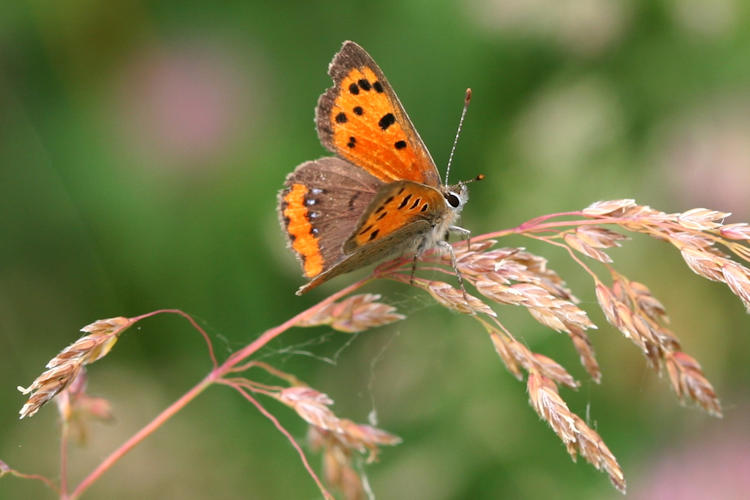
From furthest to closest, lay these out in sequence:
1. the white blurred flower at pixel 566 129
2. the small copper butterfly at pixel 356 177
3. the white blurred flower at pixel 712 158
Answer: the white blurred flower at pixel 566 129, the white blurred flower at pixel 712 158, the small copper butterfly at pixel 356 177

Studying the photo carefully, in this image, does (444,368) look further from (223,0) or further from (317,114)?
(223,0)

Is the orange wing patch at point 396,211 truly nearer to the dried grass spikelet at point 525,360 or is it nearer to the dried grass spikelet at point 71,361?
the dried grass spikelet at point 525,360

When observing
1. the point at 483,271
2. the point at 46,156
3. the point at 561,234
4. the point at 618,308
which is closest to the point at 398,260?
the point at 483,271

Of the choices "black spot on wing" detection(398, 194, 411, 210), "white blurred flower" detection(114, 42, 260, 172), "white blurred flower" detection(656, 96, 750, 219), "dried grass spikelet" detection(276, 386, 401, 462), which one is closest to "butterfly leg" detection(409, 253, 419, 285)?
"black spot on wing" detection(398, 194, 411, 210)

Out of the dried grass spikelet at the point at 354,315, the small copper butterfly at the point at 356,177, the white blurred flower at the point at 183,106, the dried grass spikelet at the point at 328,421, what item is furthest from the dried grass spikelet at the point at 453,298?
the white blurred flower at the point at 183,106

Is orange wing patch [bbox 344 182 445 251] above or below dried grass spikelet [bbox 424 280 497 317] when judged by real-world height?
above

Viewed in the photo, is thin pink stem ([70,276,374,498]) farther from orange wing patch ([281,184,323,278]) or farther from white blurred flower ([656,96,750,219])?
white blurred flower ([656,96,750,219])
